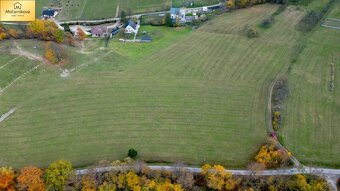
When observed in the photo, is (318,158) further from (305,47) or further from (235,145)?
(305,47)

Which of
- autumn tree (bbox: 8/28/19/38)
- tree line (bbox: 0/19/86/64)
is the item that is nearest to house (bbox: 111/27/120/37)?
tree line (bbox: 0/19/86/64)

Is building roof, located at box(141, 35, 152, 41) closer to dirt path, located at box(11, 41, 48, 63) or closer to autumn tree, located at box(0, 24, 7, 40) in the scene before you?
dirt path, located at box(11, 41, 48, 63)

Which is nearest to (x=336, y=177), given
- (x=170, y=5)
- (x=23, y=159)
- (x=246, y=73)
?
(x=246, y=73)

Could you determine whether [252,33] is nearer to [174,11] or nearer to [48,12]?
[174,11]

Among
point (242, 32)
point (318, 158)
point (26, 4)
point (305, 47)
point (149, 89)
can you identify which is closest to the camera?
point (318, 158)

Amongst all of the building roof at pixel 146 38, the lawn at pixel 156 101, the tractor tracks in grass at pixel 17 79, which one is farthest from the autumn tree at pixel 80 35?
the building roof at pixel 146 38

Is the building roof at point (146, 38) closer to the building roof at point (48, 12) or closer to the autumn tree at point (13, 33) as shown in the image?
the building roof at point (48, 12)

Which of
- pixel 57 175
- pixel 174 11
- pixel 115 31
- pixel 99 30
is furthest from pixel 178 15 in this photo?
pixel 57 175
